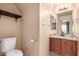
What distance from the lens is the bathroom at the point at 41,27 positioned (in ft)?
4.17

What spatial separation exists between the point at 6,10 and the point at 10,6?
7 cm

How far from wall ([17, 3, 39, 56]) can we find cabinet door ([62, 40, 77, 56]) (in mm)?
322

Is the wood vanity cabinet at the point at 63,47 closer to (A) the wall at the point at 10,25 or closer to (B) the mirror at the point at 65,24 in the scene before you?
(B) the mirror at the point at 65,24

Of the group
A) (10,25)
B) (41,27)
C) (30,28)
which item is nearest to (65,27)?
(41,27)

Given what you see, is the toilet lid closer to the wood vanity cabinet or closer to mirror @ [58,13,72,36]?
the wood vanity cabinet

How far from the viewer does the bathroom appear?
1.27m

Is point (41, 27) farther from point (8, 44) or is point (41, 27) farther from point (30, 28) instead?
point (8, 44)

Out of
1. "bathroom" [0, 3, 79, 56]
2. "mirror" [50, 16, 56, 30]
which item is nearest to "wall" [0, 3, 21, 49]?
"bathroom" [0, 3, 79, 56]

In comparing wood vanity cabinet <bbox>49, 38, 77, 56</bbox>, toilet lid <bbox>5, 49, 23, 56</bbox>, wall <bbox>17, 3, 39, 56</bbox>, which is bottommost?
toilet lid <bbox>5, 49, 23, 56</bbox>

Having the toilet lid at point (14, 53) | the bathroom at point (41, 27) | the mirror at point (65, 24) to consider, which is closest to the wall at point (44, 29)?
the bathroom at point (41, 27)

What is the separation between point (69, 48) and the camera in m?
1.26

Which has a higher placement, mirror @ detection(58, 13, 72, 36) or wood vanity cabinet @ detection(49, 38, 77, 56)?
mirror @ detection(58, 13, 72, 36)

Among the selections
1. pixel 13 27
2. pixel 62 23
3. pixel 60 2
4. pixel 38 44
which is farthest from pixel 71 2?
pixel 13 27

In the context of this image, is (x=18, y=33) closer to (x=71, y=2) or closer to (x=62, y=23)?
(x=62, y=23)
